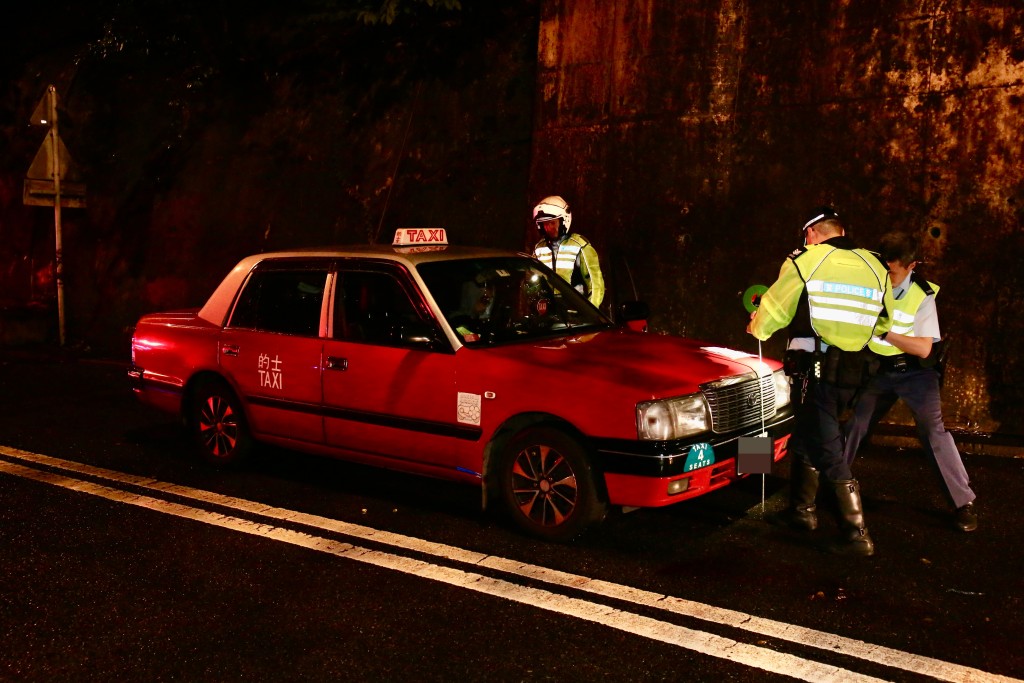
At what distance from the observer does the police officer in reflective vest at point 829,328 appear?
512cm

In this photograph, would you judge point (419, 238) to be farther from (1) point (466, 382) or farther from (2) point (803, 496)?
(2) point (803, 496)

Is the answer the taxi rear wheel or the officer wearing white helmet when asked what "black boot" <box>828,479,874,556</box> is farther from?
the taxi rear wheel

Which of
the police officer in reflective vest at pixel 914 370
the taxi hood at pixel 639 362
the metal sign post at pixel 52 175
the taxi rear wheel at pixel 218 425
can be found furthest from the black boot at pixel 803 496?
the metal sign post at pixel 52 175

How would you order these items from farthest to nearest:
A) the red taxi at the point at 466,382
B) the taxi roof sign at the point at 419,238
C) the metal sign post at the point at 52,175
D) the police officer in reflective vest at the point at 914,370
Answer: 1. the metal sign post at the point at 52,175
2. the taxi roof sign at the point at 419,238
3. the police officer in reflective vest at the point at 914,370
4. the red taxi at the point at 466,382

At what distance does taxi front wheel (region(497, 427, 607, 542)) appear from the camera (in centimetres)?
524

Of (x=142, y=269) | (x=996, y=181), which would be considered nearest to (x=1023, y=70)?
(x=996, y=181)

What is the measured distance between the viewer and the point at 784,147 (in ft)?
30.8

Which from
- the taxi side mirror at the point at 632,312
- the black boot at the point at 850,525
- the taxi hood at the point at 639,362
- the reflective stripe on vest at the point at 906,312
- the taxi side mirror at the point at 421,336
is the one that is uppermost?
the reflective stripe on vest at the point at 906,312

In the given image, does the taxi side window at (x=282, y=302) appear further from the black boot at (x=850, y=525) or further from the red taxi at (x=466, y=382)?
the black boot at (x=850, y=525)

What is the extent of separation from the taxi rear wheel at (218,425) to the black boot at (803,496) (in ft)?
11.7

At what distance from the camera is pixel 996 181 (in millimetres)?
8242

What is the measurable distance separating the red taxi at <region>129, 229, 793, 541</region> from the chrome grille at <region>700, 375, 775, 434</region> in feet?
0.04

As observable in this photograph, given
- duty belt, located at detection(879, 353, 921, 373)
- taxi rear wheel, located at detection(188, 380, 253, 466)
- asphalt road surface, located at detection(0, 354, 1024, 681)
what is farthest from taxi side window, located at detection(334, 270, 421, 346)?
duty belt, located at detection(879, 353, 921, 373)

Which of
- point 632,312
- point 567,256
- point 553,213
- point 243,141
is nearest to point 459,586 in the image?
point 632,312
